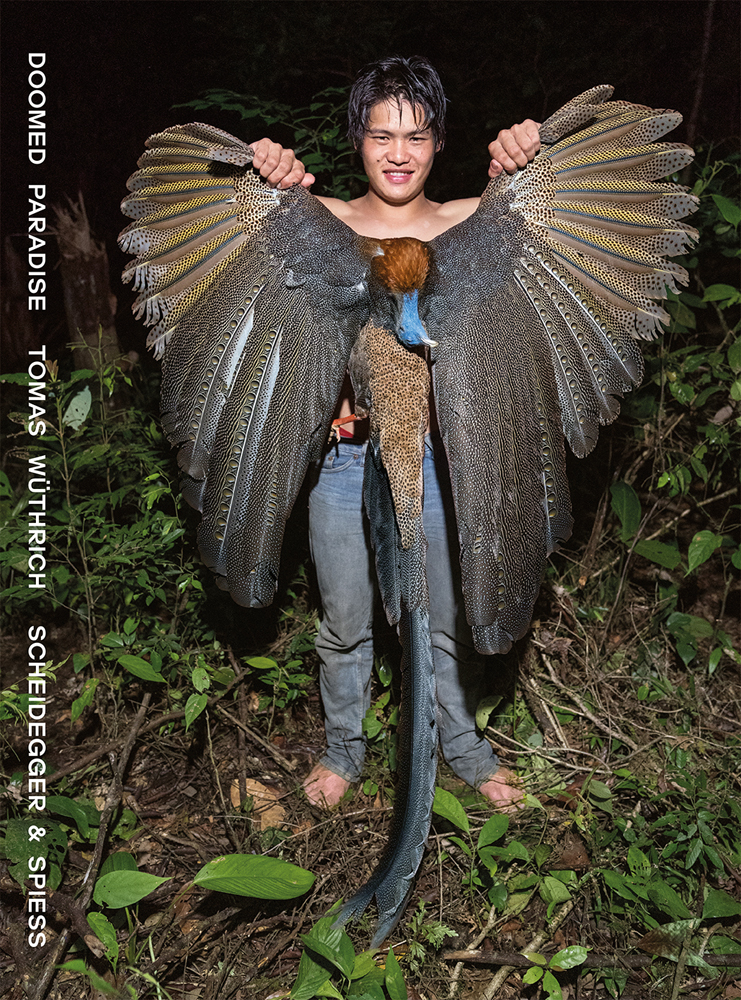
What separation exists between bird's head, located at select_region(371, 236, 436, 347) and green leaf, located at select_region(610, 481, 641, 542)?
46.4 inches

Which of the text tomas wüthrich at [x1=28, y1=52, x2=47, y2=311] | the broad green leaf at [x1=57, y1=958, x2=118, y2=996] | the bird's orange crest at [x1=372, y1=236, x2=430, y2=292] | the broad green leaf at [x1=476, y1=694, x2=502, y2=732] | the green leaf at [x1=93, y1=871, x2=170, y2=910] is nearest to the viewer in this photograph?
the broad green leaf at [x1=57, y1=958, x2=118, y2=996]

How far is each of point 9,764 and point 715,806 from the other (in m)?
2.12

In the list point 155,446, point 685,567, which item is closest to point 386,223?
point 155,446

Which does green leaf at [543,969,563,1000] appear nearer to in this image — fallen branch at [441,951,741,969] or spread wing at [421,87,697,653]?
fallen branch at [441,951,741,969]

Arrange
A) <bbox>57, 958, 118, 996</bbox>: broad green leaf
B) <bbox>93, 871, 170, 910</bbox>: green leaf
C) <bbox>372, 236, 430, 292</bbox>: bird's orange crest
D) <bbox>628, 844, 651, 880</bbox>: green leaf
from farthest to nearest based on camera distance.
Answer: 1. <bbox>628, 844, 651, 880</bbox>: green leaf
2. <bbox>372, 236, 430, 292</bbox>: bird's orange crest
3. <bbox>93, 871, 170, 910</bbox>: green leaf
4. <bbox>57, 958, 118, 996</bbox>: broad green leaf

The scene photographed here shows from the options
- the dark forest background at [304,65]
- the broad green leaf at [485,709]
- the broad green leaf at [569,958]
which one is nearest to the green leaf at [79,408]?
the dark forest background at [304,65]

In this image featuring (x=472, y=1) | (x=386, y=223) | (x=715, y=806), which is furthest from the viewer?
(x=472, y=1)

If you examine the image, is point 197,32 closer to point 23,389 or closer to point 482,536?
point 23,389

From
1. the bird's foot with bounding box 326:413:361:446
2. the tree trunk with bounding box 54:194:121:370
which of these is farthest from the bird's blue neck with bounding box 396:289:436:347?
the tree trunk with bounding box 54:194:121:370

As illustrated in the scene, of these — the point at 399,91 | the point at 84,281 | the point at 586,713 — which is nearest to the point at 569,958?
the point at 586,713

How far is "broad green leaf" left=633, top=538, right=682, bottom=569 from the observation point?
261cm

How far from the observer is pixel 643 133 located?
6.25 feet

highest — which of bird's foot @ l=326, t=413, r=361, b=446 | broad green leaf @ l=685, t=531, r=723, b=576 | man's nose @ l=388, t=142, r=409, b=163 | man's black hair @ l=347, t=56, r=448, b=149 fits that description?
man's black hair @ l=347, t=56, r=448, b=149

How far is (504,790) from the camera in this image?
235 centimetres
